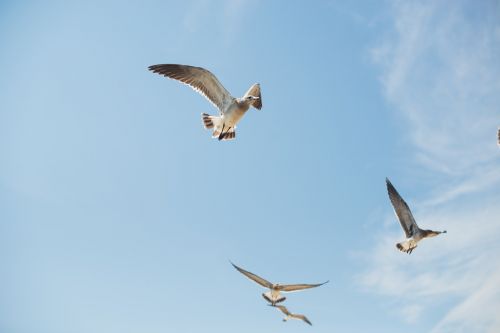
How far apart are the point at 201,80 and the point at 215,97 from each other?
2.32 feet

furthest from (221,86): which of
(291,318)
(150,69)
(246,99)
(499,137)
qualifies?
(499,137)

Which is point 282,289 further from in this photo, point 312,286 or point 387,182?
point 387,182

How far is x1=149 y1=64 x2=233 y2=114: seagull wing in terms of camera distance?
14.1 meters

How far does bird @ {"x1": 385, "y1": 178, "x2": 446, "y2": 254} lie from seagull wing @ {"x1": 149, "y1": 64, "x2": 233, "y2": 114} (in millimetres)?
7191

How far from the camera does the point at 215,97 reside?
14.7 metres

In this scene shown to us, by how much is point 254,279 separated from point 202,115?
5429 millimetres

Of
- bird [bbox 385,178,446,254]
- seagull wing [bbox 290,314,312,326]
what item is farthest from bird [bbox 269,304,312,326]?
bird [bbox 385,178,446,254]

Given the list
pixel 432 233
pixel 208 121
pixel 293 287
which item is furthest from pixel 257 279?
pixel 432 233

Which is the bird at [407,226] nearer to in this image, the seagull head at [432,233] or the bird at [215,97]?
the seagull head at [432,233]

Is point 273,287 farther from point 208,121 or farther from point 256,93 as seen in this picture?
point 256,93

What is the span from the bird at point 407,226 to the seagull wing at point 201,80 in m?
7.19

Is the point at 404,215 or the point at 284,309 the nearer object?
the point at 284,309

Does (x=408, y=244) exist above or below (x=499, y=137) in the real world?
below

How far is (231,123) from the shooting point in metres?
14.8
